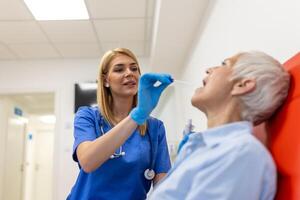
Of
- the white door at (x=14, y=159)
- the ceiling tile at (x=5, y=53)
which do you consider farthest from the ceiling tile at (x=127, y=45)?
the white door at (x=14, y=159)

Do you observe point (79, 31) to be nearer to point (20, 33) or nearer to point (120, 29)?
point (120, 29)

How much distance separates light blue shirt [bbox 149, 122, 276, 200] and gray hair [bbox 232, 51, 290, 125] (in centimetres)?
10

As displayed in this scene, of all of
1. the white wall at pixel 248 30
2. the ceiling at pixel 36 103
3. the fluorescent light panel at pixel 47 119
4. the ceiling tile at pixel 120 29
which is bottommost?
the white wall at pixel 248 30

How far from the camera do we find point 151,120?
1445mm

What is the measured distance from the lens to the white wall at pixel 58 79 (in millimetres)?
4219

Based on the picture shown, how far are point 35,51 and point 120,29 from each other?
127 centimetres

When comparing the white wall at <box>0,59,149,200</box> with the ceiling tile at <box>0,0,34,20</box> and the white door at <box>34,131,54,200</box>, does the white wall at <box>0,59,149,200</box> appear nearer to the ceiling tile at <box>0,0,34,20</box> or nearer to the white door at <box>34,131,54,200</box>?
the ceiling tile at <box>0,0,34,20</box>

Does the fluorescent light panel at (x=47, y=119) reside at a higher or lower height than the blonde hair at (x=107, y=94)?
higher

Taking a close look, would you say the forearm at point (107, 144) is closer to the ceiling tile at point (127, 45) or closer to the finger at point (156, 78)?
the finger at point (156, 78)

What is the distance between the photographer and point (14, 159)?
524cm

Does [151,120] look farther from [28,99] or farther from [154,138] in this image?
Result: [28,99]

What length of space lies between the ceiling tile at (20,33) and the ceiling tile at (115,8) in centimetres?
73

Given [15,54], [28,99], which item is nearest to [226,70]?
[15,54]

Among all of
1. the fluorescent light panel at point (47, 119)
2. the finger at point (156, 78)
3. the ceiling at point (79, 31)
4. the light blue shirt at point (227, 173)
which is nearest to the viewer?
the light blue shirt at point (227, 173)
